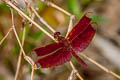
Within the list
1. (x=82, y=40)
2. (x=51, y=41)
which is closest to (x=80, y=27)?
(x=82, y=40)

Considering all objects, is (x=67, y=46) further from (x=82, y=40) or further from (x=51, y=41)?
(x=51, y=41)

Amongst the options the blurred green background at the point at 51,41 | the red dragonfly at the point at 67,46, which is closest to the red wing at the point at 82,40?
the red dragonfly at the point at 67,46

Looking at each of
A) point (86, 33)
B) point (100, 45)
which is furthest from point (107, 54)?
point (86, 33)

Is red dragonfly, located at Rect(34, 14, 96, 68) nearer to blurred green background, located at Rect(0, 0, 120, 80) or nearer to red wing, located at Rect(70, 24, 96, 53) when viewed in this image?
red wing, located at Rect(70, 24, 96, 53)

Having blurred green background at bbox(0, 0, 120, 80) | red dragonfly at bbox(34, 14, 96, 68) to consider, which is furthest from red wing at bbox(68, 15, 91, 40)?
blurred green background at bbox(0, 0, 120, 80)

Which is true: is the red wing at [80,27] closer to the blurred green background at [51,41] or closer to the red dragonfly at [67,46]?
the red dragonfly at [67,46]

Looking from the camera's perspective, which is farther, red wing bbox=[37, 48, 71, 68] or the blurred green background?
the blurred green background

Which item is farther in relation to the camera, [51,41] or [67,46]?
[51,41]

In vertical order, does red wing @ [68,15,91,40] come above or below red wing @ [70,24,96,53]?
above
